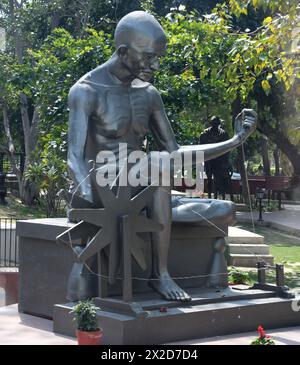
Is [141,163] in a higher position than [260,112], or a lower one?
lower

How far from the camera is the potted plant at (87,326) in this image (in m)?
4.95

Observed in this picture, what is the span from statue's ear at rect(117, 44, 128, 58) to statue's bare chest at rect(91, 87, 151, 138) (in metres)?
0.32

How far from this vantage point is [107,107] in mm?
6410

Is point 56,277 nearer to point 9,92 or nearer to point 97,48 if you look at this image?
point 97,48

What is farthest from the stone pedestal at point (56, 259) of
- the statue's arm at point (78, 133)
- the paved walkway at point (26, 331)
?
the statue's arm at point (78, 133)

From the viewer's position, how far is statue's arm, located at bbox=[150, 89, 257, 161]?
6.43 m

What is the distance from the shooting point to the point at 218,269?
6695 mm

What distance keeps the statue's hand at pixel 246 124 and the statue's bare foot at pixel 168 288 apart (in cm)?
142

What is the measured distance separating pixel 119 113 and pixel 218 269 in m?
1.68

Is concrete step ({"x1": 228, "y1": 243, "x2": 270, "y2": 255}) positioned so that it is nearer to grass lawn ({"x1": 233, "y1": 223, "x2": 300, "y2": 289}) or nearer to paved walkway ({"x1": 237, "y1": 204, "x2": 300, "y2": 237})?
grass lawn ({"x1": 233, "y1": 223, "x2": 300, "y2": 289})

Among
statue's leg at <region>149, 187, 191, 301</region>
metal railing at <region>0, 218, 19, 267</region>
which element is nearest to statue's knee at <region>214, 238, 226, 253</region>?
statue's leg at <region>149, 187, 191, 301</region>

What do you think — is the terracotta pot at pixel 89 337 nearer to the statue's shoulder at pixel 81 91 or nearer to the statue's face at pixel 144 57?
the statue's shoulder at pixel 81 91

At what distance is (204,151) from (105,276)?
57.2 inches
